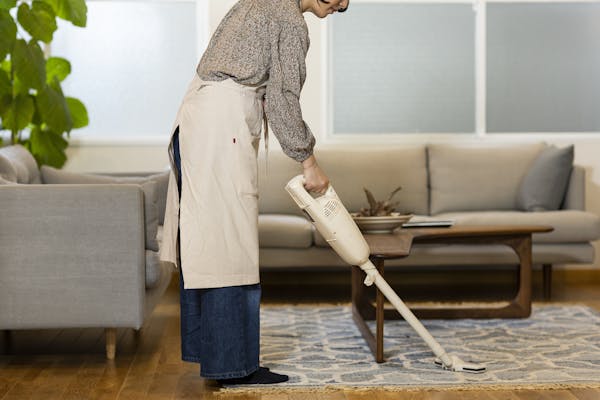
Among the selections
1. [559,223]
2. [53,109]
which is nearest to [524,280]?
[559,223]

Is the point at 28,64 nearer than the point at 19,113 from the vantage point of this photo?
Yes

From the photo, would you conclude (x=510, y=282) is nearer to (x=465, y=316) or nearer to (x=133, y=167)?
(x=465, y=316)

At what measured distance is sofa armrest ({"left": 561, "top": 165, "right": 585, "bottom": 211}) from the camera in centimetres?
539

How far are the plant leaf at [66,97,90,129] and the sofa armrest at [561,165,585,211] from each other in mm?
2756

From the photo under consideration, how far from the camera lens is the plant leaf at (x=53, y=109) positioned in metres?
5.08

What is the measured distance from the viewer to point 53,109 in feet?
16.8

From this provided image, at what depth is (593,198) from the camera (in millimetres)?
5918

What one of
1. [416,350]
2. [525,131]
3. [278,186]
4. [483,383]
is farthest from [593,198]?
[483,383]

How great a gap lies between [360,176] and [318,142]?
432 mm

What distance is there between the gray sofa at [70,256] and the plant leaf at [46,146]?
1933mm

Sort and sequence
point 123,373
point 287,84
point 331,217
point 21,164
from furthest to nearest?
point 21,164, point 123,373, point 331,217, point 287,84

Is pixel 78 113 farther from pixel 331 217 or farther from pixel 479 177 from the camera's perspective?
pixel 331 217

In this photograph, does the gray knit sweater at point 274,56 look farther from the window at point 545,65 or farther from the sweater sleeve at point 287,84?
the window at point 545,65

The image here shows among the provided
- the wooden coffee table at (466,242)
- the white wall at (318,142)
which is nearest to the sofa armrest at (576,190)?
the white wall at (318,142)
